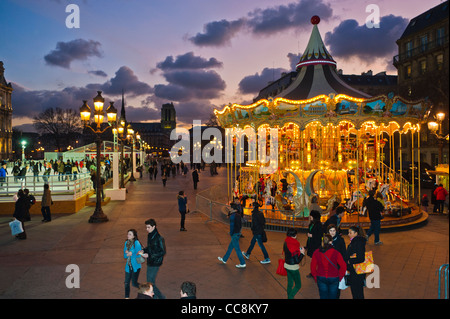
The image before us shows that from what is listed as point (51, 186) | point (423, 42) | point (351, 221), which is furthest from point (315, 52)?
point (423, 42)

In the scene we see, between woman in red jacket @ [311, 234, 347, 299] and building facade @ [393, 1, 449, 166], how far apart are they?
3224cm

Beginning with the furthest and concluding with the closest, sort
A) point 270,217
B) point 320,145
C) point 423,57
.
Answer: point 423,57, point 320,145, point 270,217

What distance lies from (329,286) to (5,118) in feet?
273

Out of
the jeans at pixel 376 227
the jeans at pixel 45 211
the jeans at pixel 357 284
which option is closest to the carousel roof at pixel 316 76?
the jeans at pixel 376 227

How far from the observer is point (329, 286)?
16.5ft

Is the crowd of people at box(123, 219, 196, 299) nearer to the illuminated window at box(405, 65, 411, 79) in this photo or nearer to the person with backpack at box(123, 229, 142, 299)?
the person with backpack at box(123, 229, 142, 299)

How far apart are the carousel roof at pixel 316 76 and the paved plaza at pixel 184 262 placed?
246 inches

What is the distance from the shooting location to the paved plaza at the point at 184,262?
6430 millimetres

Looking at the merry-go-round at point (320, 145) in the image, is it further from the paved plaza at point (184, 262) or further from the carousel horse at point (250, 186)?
the paved plaza at point (184, 262)

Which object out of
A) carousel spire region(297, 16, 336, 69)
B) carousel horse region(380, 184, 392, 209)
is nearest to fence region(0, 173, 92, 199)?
carousel spire region(297, 16, 336, 69)

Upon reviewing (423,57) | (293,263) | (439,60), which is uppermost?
(423,57)

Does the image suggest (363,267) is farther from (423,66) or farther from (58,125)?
(58,125)

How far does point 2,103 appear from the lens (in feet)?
235
